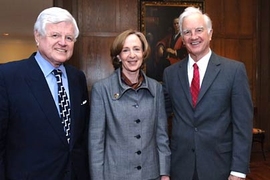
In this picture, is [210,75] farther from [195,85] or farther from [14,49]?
[14,49]

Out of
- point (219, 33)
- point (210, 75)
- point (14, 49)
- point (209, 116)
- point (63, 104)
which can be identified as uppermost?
point (219, 33)

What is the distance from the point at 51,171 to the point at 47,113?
0.31 m

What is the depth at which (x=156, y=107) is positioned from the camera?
2.05 meters

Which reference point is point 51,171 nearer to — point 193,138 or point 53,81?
point 53,81

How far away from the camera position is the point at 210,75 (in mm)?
2062

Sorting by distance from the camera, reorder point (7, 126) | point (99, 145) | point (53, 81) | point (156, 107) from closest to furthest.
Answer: point (7, 126) < point (53, 81) < point (99, 145) < point (156, 107)

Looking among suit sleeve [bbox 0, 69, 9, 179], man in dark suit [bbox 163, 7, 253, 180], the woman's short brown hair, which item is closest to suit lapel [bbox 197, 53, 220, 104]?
man in dark suit [bbox 163, 7, 253, 180]

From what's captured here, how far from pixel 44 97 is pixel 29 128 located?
175 mm

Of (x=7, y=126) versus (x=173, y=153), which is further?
(x=173, y=153)

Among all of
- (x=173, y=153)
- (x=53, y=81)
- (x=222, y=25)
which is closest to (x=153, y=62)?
(x=222, y=25)

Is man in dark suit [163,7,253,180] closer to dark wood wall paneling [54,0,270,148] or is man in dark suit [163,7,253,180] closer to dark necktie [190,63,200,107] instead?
dark necktie [190,63,200,107]

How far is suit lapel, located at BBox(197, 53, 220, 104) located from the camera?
2041 mm

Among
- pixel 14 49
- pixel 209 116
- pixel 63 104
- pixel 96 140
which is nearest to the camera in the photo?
pixel 63 104

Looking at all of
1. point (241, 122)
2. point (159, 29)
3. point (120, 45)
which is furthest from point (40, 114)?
point (159, 29)
